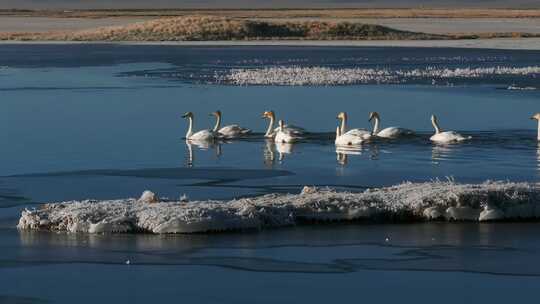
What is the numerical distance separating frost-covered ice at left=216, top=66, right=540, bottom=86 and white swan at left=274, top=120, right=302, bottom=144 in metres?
11.1

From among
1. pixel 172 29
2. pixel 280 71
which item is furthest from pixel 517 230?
pixel 172 29

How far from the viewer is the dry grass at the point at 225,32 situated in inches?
2367

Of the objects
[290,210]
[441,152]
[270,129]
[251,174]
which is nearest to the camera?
[290,210]

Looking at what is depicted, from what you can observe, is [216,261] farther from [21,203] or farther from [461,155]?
[461,155]

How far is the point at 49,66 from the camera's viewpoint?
1503 inches

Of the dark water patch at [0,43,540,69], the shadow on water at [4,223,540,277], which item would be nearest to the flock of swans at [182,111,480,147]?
the shadow on water at [4,223,540,277]

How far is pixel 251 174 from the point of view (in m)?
15.4

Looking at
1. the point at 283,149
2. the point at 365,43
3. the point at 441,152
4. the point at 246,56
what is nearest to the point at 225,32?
the point at 365,43

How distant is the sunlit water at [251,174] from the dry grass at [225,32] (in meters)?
26.4

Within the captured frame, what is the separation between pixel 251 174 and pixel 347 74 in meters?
17.8

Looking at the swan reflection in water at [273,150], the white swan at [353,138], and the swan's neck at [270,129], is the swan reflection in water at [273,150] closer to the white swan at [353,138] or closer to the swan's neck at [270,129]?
the swan's neck at [270,129]

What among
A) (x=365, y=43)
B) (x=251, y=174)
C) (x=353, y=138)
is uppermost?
(x=365, y=43)

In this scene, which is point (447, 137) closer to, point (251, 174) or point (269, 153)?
point (269, 153)

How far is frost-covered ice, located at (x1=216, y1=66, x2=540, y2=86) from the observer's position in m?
31.0
